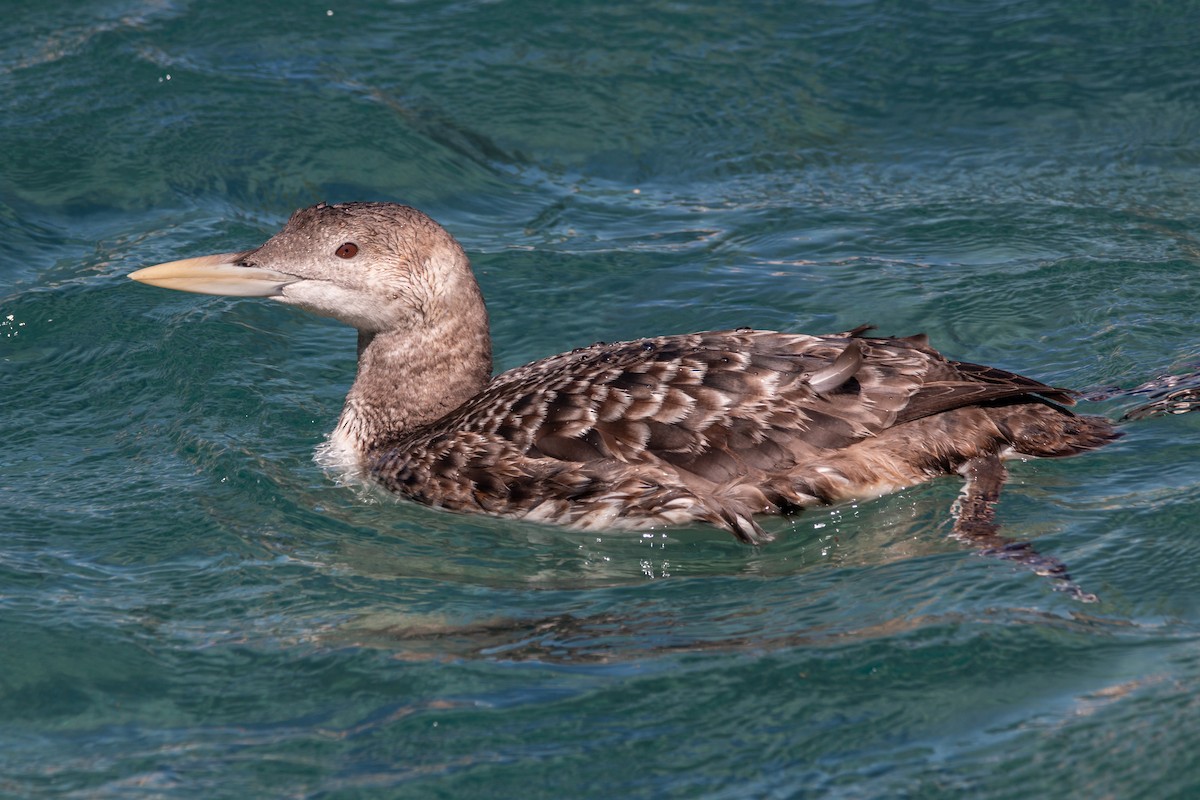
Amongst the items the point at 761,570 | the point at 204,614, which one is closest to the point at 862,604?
the point at 761,570

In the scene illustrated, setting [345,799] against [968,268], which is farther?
[968,268]

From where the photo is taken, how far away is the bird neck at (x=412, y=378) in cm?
688

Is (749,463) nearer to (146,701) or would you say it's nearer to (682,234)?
(146,701)

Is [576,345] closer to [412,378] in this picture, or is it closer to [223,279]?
[412,378]

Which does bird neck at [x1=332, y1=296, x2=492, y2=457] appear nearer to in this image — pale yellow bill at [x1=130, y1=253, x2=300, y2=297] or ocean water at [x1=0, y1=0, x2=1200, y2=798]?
ocean water at [x1=0, y1=0, x2=1200, y2=798]

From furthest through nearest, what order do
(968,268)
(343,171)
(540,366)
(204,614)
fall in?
(343,171), (968,268), (540,366), (204,614)

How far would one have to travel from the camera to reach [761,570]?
5734 mm

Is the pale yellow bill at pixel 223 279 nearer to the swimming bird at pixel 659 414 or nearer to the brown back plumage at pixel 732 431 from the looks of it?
the swimming bird at pixel 659 414

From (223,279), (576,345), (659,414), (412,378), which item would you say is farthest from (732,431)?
(223,279)

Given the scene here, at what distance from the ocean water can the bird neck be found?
389 mm

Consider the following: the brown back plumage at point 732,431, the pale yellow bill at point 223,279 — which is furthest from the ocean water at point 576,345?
the pale yellow bill at point 223,279

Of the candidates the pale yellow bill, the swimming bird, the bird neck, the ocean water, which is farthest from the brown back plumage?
the pale yellow bill

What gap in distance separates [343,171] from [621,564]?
4.89 metres

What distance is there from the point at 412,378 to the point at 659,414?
4.80 ft
